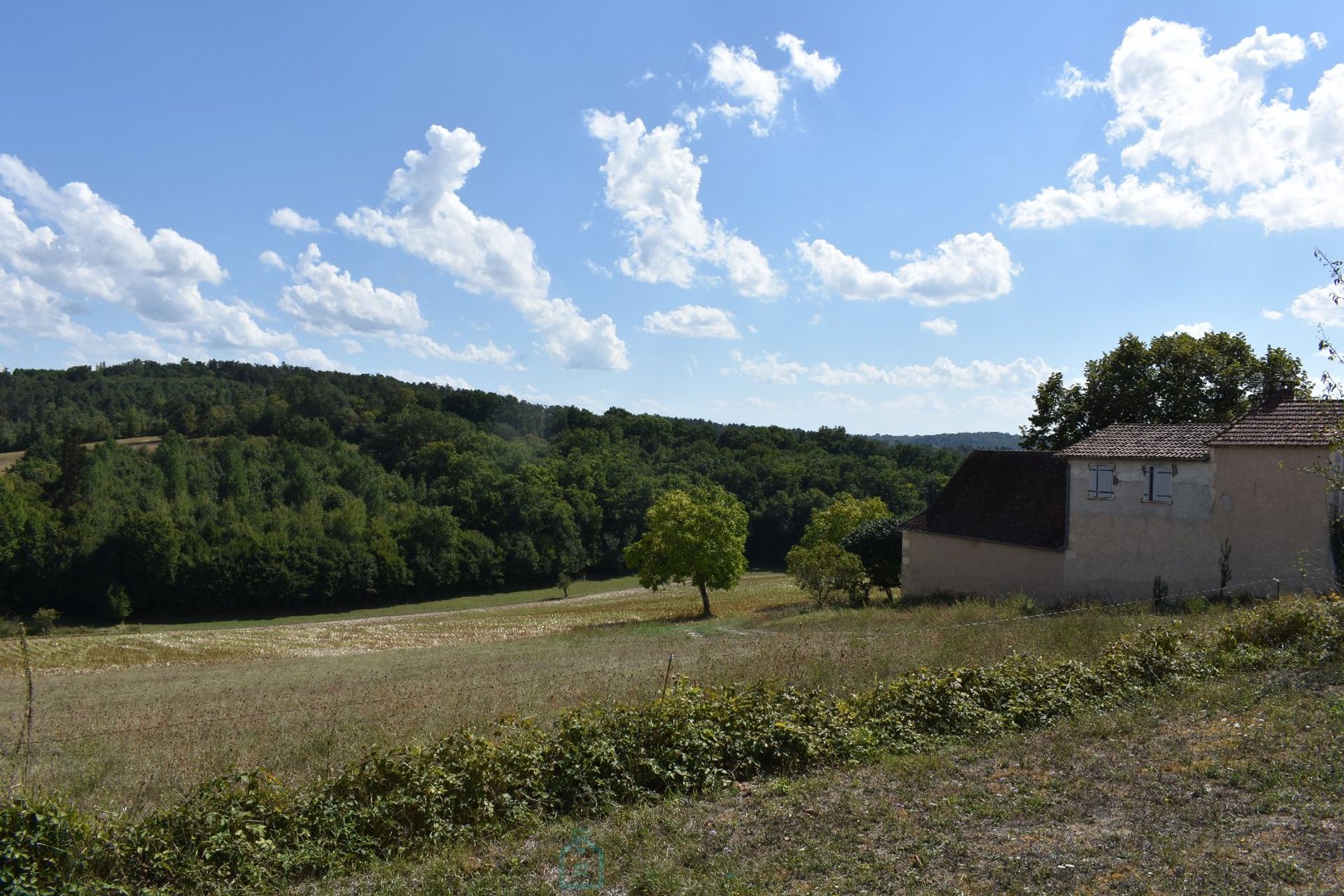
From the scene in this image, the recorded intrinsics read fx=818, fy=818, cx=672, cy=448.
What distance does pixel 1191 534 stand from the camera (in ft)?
74.5

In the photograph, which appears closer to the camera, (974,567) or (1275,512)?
(1275,512)

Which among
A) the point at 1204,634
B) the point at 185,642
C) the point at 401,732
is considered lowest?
the point at 185,642

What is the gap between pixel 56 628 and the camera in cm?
6075

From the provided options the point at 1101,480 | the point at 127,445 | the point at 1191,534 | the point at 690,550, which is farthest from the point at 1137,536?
the point at 127,445

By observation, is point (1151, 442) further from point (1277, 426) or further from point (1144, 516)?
point (1277, 426)

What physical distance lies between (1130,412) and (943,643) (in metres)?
28.2

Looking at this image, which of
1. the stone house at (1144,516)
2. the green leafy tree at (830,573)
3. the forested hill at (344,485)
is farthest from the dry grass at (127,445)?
the stone house at (1144,516)

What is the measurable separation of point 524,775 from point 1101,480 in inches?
900

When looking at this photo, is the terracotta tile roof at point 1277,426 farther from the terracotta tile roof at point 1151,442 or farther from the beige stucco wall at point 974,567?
the beige stucco wall at point 974,567

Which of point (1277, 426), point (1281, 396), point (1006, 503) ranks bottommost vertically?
point (1006, 503)

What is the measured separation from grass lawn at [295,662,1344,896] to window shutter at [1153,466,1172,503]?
54.3ft

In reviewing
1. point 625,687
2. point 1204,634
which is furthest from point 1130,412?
point 625,687

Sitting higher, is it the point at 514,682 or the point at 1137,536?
the point at 1137,536

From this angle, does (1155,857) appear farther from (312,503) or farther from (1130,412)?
(312,503)
